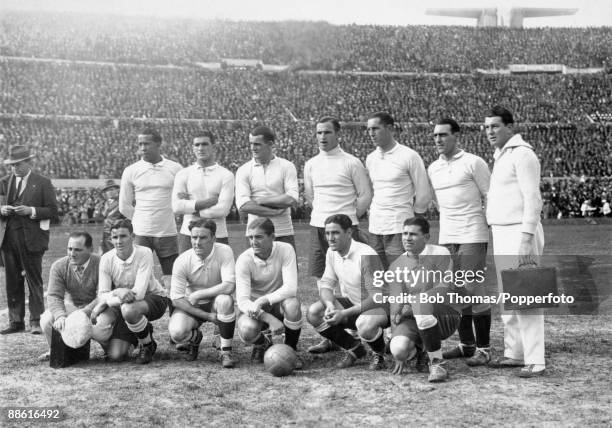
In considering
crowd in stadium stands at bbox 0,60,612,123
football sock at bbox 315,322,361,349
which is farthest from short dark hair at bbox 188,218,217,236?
crowd in stadium stands at bbox 0,60,612,123

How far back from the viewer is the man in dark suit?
758 cm

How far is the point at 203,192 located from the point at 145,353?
5.57ft

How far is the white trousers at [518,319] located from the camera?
5484 millimetres

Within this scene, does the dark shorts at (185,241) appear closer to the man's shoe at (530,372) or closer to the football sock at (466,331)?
the football sock at (466,331)

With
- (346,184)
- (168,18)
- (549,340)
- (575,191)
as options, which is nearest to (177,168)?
(346,184)

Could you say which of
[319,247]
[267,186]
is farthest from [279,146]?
[319,247]

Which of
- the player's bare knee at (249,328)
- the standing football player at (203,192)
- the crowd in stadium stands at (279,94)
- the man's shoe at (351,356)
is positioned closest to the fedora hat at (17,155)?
the standing football player at (203,192)

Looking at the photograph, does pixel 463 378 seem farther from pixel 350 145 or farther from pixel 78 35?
pixel 78 35

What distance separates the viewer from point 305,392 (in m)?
5.14

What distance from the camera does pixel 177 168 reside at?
7492 mm

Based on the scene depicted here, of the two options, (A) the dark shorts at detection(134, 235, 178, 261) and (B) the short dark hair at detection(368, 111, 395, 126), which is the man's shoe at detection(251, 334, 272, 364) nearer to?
(A) the dark shorts at detection(134, 235, 178, 261)

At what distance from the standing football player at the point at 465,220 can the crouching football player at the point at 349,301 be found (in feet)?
2.32

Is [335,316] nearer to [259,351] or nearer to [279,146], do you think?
[259,351]

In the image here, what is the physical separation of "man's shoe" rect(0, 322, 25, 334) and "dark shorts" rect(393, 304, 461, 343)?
4188 millimetres
